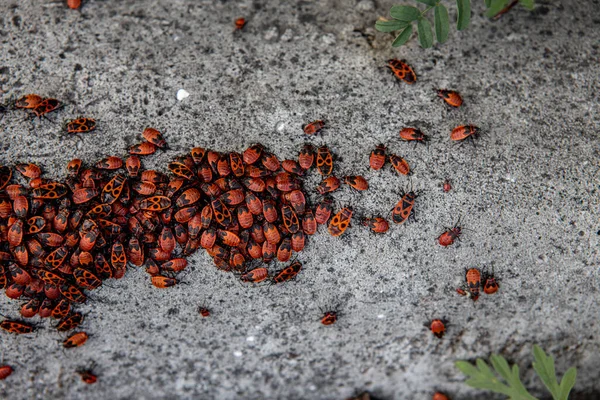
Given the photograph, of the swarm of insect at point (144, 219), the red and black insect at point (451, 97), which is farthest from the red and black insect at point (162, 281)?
the red and black insect at point (451, 97)

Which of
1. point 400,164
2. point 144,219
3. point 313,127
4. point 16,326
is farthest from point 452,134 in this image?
point 16,326

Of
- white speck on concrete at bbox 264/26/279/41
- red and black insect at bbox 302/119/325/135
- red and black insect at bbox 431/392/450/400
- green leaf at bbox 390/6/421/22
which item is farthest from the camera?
red and black insect at bbox 431/392/450/400

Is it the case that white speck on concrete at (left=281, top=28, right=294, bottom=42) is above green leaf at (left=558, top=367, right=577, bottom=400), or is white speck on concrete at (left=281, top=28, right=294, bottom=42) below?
above

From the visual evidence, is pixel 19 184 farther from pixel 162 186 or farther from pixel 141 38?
pixel 141 38

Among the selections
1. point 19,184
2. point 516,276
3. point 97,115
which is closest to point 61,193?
point 19,184

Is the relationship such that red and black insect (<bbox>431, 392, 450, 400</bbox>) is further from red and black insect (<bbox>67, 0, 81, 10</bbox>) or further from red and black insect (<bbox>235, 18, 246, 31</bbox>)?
red and black insect (<bbox>67, 0, 81, 10</bbox>)

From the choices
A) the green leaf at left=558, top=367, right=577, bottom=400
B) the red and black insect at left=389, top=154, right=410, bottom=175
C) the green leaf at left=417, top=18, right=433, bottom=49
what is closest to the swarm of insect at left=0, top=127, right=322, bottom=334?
the red and black insect at left=389, top=154, right=410, bottom=175

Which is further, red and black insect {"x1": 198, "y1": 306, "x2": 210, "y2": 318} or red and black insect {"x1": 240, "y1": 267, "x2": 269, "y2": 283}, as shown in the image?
red and black insect {"x1": 198, "y1": 306, "x2": 210, "y2": 318}
